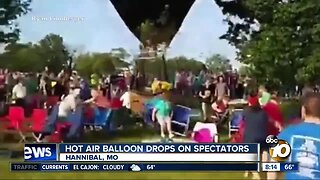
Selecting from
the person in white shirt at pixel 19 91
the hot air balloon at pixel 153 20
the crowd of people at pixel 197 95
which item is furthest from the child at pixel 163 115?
the person in white shirt at pixel 19 91

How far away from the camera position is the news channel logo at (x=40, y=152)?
3.81 metres

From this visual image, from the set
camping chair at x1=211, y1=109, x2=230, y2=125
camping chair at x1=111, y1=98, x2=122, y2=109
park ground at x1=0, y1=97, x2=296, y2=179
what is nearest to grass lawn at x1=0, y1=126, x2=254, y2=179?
park ground at x1=0, y1=97, x2=296, y2=179

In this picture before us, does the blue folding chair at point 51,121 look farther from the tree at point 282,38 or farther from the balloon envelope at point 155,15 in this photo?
the tree at point 282,38

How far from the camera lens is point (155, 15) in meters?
3.82

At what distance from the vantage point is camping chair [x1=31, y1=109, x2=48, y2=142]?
379 cm

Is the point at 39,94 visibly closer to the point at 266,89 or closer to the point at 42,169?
the point at 42,169

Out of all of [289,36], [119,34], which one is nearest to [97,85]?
[119,34]

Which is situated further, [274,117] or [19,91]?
[274,117]

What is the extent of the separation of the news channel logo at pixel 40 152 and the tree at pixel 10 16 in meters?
0.66

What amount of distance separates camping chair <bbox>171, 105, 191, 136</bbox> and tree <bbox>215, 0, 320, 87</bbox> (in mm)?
491

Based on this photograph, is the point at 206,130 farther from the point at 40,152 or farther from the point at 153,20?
the point at 40,152

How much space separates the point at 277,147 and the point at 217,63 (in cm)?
64

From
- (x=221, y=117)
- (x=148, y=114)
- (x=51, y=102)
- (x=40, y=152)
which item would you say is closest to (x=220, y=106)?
(x=221, y=117)

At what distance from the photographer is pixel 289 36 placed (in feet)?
12.6
